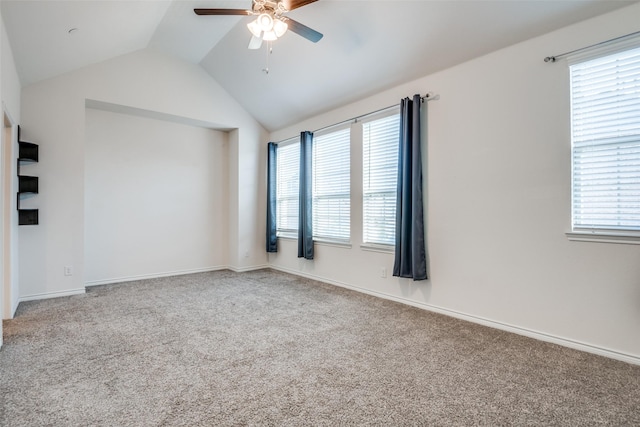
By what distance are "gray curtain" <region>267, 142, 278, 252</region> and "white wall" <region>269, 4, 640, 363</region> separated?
2.76 meters

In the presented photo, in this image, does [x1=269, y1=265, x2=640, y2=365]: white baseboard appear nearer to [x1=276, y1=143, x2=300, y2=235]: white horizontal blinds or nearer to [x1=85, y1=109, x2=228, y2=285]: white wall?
[x1=276, y1=143, x2=300, y2=235]: white horizontal blinds

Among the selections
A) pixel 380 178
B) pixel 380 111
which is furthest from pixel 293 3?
pixel 380 178

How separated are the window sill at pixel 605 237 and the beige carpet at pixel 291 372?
0.90 meters

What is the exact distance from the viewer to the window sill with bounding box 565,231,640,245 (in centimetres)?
235

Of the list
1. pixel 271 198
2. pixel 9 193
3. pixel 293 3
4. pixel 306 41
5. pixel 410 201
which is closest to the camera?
pixel 293 3

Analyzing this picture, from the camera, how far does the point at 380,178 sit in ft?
13.8

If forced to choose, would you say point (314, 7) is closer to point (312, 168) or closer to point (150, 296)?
point (312, 168)

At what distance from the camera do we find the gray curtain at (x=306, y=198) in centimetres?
A: 512

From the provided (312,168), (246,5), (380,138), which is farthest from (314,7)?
(312,168)

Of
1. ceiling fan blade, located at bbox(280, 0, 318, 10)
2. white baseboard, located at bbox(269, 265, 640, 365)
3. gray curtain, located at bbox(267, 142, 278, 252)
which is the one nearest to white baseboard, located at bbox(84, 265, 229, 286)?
gray curtain, located at bbox(267, 142, 278, 252)

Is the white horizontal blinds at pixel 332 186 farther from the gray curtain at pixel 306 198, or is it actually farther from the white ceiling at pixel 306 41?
the white ceiling at pixel 306 41

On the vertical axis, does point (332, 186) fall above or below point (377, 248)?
above

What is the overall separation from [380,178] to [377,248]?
0.92 metres

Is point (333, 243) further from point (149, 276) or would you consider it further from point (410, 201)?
point (149, 276)
